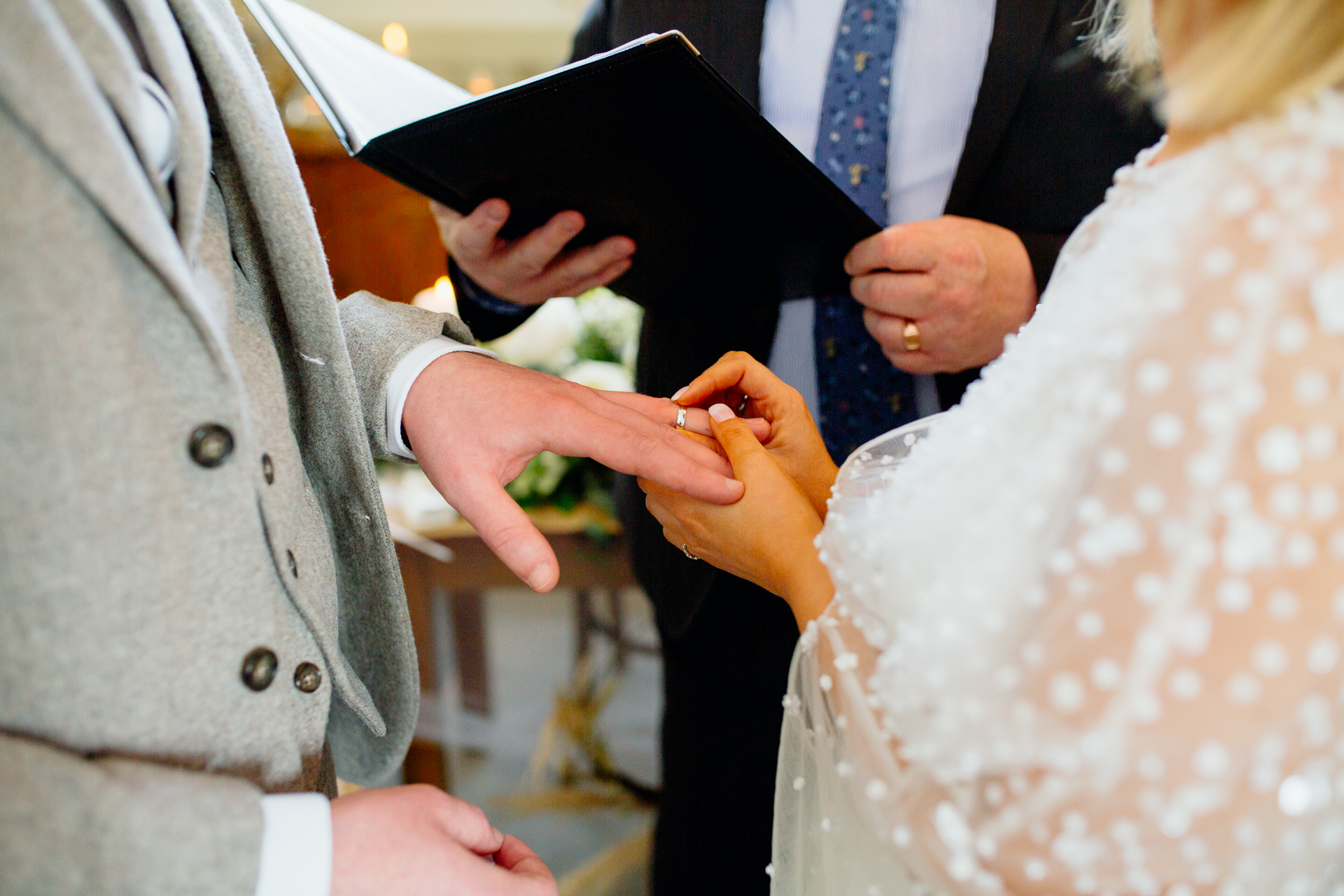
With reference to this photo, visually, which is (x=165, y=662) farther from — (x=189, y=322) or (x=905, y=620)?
(x=905, y=620)

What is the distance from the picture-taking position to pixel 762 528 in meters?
0.83

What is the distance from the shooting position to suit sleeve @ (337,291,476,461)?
86 centimetres

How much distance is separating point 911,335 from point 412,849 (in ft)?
2.61

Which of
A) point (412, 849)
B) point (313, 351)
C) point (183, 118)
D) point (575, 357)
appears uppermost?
point (183, 118)

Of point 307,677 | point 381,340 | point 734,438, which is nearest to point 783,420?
point 734,438

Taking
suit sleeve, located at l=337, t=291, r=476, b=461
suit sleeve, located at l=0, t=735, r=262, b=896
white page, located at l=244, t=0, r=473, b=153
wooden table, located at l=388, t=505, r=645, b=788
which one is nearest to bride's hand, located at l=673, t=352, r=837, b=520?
suit sleeve, located at l=337, t=291, r=476, b=461

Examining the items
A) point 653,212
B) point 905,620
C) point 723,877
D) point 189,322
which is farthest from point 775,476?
point 723,877

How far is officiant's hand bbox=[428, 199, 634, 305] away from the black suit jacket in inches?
2.1

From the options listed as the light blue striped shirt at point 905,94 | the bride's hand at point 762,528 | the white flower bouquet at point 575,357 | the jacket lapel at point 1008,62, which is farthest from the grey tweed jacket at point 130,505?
the white flower bouquet at point 575,357

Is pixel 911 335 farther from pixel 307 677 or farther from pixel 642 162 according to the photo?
pixel 307 677

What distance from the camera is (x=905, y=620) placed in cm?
62

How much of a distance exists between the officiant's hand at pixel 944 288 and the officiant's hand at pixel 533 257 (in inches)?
12.4

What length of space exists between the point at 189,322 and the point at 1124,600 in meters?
0.62

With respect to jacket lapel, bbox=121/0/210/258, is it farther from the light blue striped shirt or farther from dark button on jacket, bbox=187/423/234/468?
the light blue striped shirt
